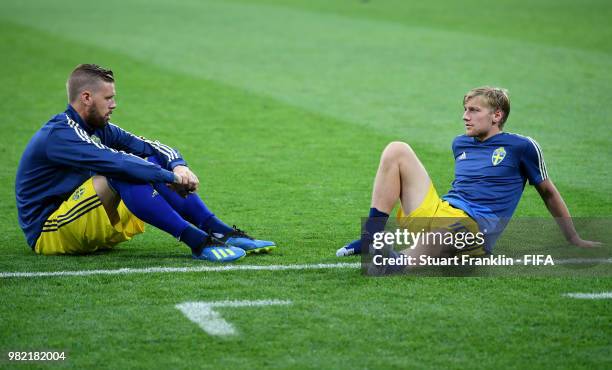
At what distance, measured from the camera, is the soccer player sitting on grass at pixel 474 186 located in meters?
5.99

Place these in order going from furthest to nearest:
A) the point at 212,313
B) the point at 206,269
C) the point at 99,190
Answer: the point at 99,190
the point at 206,269
the point at 212,313

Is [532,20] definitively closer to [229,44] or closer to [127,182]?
[229,44]

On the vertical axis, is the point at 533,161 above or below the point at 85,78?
below

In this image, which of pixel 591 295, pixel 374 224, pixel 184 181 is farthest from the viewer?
pixel 184 181

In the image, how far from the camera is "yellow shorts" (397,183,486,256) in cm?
597

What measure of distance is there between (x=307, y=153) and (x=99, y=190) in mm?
4323

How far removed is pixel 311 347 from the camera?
4688mm

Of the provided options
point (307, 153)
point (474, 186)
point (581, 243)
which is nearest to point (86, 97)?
point (474, 186)

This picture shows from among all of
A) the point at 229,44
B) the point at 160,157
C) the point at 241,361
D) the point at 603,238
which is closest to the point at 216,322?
the point at 241,361

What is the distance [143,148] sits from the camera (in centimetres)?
682

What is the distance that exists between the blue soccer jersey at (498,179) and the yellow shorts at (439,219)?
0.28 ft

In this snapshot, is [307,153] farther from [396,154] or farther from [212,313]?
[212,313]

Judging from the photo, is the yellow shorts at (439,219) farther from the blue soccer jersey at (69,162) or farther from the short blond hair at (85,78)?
the short blond hair at (85,78)

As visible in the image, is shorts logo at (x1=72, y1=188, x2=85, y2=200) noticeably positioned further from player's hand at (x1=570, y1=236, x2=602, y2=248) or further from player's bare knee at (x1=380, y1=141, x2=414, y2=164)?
player's hand at (x1=570, y1=236, x2=602, y2=248)
